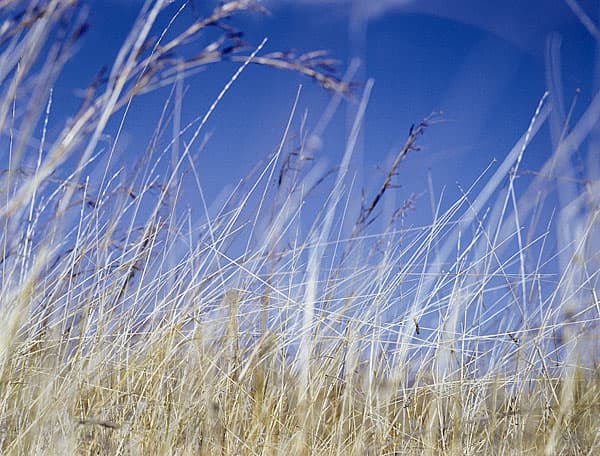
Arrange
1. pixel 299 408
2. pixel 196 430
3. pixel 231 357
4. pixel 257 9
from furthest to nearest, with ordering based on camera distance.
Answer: pixel 231 357, pixel 299 408, pixel 196 430, pixel 257 9

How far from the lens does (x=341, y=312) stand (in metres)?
2.07

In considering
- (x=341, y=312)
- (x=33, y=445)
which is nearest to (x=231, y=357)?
(x=341, y=312)

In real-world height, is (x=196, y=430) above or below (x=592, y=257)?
below

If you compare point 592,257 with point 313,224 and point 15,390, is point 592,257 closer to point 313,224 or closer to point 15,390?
point 313,224

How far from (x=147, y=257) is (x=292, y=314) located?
51cm

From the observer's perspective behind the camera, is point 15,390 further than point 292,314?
No

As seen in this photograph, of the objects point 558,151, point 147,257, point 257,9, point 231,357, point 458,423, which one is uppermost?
point 257,9

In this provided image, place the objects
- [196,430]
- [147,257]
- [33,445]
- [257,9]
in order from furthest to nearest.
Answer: [147,257]
[196,430]
[33,445]
[257,9]

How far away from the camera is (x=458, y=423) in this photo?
194 cm

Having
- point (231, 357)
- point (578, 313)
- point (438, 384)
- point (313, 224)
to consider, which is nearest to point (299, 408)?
point (231, 357)

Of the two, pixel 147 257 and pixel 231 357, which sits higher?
pixel 147 257

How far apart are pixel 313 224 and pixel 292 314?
332 millimetres

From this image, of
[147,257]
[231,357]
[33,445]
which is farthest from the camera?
[147,257]

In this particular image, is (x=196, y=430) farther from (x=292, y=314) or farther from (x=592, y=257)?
(x=592, y=257)
